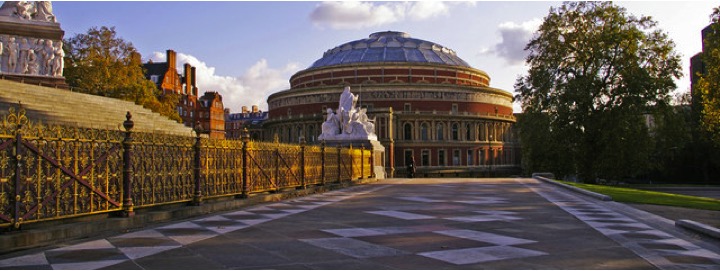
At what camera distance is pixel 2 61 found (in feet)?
75.6

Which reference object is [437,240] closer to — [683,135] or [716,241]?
[716,241]

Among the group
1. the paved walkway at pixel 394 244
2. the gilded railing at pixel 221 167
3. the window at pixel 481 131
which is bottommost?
the paved walkway at pixel 394 244

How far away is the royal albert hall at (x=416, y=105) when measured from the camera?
239 feet

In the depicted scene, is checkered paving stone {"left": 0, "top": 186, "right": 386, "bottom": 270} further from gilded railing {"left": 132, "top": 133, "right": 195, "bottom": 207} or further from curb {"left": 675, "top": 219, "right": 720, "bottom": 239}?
curb {"left": 675, "top": 219, "right": 720, "bottom": 239}

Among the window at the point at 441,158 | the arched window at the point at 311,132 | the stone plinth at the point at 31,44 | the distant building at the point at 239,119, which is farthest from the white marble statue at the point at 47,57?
the distant building at the point at 239,119

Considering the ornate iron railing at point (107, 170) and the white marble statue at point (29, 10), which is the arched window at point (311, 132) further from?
the ornate iron railing at point (107, 170)

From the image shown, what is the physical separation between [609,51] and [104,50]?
3598 centimetres

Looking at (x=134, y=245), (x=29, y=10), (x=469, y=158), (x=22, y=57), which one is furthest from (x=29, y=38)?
(x=469, y=158)

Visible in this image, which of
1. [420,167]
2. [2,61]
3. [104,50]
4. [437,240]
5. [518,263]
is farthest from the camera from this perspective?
[420,167]

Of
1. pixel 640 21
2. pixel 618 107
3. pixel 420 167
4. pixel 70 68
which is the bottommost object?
pixel 420 167

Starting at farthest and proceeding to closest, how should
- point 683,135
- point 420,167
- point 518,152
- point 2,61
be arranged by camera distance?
point 518,152, point 420,167, point 683,135, point 2,61

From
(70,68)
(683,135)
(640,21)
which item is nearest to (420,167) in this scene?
(683,135)

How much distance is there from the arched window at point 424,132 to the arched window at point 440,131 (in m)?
1.35

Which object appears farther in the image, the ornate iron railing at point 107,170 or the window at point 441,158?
the window at point 441,158
